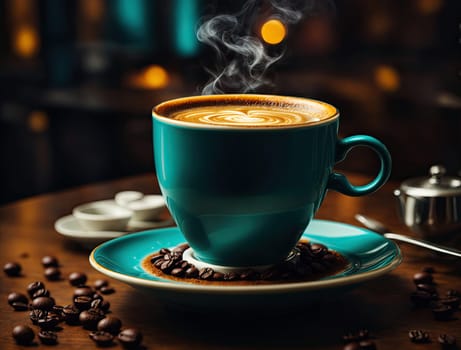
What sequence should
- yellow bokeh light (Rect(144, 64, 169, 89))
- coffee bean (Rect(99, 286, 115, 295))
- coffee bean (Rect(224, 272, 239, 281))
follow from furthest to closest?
yellow bokeh light (Rect(144, 64, 169, 89))
coffee bean (Rect(99, 286, 115, 295))
coffee bean (Rect(224, 272, 239, 281))

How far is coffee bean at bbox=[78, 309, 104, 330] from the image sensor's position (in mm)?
929

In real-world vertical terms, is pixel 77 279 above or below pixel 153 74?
above

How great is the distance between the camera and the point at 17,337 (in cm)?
89

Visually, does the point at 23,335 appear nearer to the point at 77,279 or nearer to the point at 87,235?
the point at 77,279

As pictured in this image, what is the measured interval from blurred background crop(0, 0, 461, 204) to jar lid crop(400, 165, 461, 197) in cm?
219

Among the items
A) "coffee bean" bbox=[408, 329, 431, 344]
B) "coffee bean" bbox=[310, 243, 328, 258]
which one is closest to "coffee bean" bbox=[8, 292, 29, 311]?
"coffee bean" bbox=[310, 243, 328, 258]

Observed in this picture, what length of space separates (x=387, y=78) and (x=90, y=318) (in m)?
2.96

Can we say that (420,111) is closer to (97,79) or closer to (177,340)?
(97,79)

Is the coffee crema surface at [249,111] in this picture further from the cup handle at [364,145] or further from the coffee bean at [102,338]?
the coffee bean at [102,338]

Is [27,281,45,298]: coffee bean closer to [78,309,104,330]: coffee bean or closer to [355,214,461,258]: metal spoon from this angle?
[78,309,104,330]: coffee bean

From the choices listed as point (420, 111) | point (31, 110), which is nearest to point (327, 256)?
point (420, 111)

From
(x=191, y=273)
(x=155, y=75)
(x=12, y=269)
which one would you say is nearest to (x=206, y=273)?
(x=191, y=273)

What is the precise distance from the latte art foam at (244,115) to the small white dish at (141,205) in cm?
33

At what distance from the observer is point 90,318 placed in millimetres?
930
